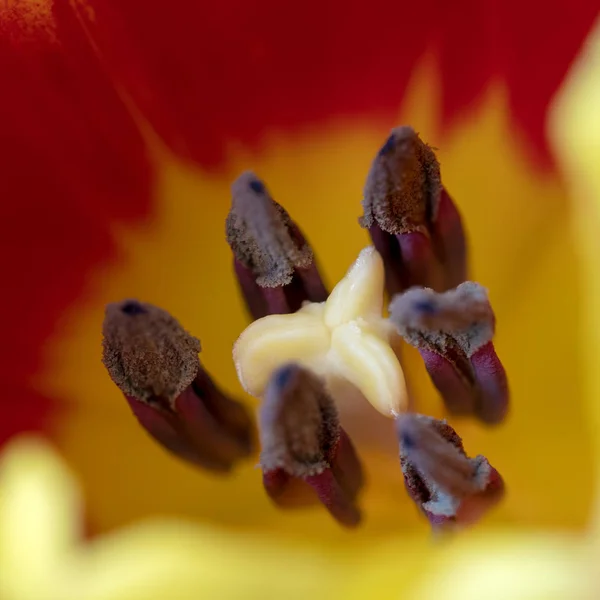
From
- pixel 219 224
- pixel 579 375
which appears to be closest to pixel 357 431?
pixel 579 375

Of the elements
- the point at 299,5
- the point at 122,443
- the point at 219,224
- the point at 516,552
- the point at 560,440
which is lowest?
the point at 516,552

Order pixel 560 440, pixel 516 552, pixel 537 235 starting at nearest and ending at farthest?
1. pixel 516 552
2. pixel 560 440
3. pixel 537 235

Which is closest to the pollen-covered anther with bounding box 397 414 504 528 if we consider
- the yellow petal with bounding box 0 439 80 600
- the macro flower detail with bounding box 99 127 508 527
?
the macro flower detail with bounding box 99 127 508 527

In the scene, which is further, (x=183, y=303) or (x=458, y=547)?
(x=183, y=303)

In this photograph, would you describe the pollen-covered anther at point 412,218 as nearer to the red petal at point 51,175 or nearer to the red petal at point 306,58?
the red petal at point 306,58

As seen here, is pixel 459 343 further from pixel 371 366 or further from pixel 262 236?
pixel 262 236

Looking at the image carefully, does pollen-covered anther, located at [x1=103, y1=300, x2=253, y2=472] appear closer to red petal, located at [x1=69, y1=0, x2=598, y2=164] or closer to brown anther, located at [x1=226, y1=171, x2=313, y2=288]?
brown anther, located at [x1=226, y1=171, x2=313, y2=288]

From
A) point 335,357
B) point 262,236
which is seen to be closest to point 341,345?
point 335,357

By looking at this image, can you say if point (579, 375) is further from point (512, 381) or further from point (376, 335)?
point (376, 335)

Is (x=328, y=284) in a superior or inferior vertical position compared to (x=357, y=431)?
superior
